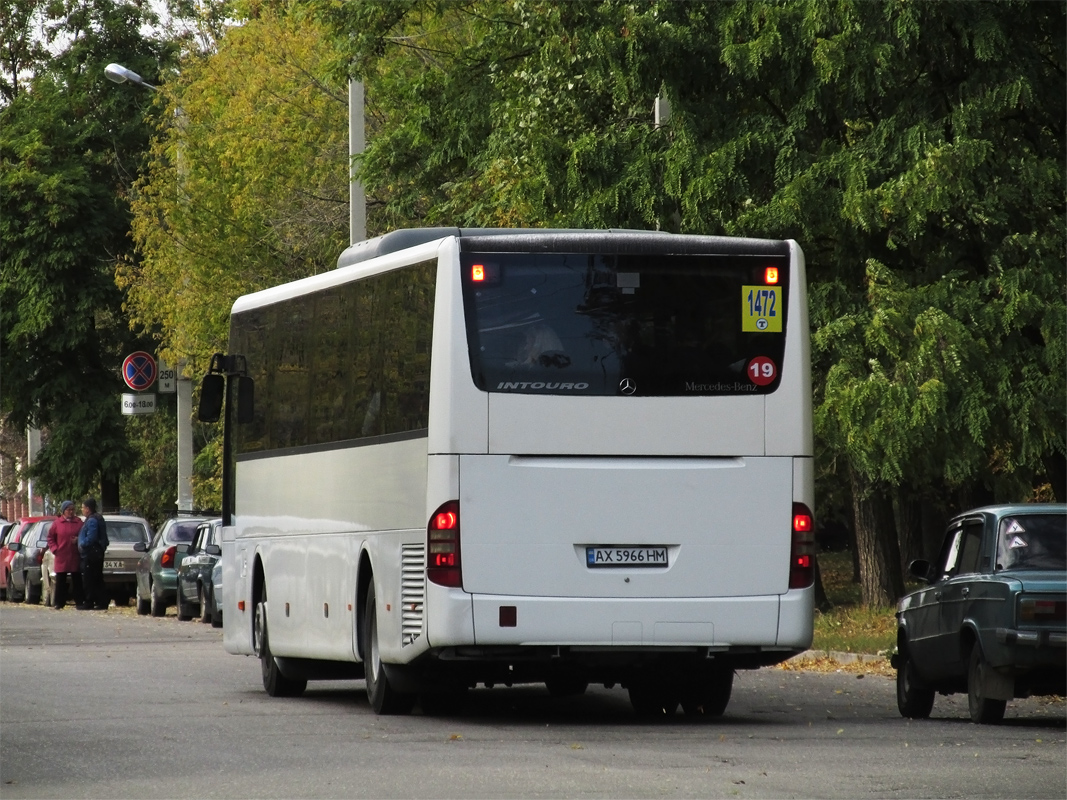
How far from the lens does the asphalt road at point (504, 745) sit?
10.9 metres

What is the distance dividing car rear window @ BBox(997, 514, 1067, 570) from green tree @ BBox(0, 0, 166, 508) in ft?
136

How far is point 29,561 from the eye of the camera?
45188 mm

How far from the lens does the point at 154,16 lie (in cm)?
5766

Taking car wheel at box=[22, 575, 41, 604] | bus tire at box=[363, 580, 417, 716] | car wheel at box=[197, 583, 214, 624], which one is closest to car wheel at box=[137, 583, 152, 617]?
car wheel at box=[197, 583, 214, 624]

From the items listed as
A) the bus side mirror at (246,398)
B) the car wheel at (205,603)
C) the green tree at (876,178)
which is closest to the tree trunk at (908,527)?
the green tree at (876,178)

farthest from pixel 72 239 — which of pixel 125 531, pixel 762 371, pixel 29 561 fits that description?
pixel 762 371

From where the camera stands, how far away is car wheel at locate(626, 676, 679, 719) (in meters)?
16.1

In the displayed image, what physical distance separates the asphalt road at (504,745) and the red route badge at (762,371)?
7.39 feet

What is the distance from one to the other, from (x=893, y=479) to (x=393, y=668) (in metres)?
7.42

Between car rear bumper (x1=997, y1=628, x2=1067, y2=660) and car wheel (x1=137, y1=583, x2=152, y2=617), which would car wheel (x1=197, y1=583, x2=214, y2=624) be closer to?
car wheel (x1=137, y1=583, x2=152, y2=617)

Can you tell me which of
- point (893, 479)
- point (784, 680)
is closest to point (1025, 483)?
point (893, 479)

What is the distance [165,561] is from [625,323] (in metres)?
22.6

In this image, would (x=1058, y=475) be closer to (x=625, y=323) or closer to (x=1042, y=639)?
(x=1042, y=639)

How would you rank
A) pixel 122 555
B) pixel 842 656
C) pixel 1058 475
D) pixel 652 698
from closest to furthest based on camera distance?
pixel 652 698, pixel 842 656, pixel 1058 475, pixel 122 555
